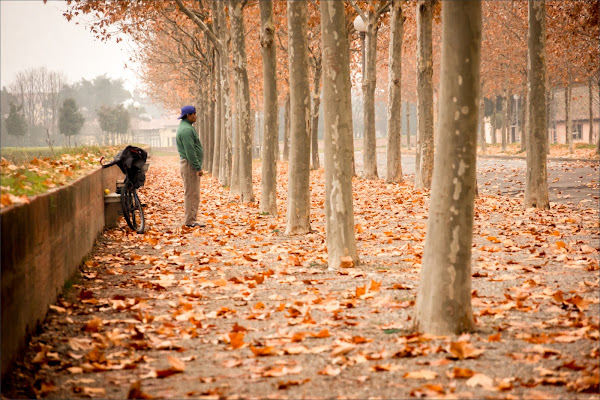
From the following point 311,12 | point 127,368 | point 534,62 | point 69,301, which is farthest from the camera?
point 311,12

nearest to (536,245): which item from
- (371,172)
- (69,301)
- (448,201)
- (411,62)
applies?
(448,201)

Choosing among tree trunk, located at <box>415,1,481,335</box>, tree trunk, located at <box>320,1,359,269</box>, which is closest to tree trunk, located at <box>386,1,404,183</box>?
tree trunk, located at <box>320,1,359,269</box>

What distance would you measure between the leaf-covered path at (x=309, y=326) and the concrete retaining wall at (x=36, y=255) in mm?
207

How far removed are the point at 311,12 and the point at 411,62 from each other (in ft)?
102

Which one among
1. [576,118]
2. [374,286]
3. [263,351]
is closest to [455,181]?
[263,351]

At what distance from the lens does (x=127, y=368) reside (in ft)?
16.7

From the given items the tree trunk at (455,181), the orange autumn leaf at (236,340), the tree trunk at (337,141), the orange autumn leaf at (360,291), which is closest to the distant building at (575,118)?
the tree trunk at (337,141)

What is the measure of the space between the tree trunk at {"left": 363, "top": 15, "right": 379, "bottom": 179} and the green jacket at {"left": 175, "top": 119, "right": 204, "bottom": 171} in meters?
12.5

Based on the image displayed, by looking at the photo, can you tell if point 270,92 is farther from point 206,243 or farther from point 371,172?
point 371,172

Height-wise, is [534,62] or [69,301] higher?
[534,62]

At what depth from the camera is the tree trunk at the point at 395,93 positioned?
21522 mm

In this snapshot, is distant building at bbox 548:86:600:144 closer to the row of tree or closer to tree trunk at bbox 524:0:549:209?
the row of tree

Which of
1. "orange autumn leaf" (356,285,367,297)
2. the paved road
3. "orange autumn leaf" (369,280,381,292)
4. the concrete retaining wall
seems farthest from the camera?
the paved road

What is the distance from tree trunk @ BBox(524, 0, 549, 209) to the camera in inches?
535
